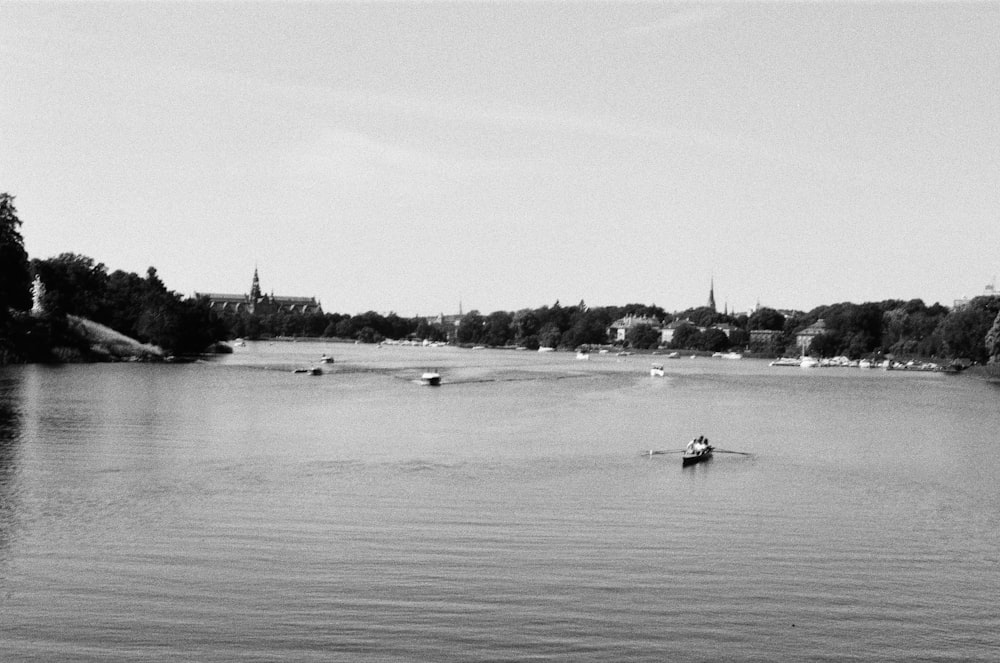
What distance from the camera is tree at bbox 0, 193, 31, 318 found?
99312 millimetres

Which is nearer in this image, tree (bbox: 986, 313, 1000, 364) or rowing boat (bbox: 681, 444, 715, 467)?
rowing boat (bbox: 681, 444, 715, 467)

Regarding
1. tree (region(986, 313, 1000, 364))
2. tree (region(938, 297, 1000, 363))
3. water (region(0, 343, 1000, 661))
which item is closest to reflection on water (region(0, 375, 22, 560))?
water (region(0, 343, 1000, 661))

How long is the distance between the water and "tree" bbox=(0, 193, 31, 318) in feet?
139

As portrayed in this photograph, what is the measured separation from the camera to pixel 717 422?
234 feet

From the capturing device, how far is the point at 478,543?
1113 inches

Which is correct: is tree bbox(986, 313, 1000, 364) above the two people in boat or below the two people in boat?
above

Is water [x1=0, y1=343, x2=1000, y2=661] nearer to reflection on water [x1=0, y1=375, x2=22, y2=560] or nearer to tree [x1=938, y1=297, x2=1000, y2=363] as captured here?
reflection on water [x1=0, y1=375, x2=22, y2=560]

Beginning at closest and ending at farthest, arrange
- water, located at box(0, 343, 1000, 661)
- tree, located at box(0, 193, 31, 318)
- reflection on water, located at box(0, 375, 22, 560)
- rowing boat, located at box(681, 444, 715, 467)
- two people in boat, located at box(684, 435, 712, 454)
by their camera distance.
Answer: water, located at box(0, 343, 1000, 661), reflection on water, located at box(0, 375, 22, 560), rowing boat, located at box(681, 444, 715, 467), two people in boat, located at box(684, 435, 712, 454), tree, located at box(0, 193, 31, 318)

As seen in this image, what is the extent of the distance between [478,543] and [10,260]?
280 feet

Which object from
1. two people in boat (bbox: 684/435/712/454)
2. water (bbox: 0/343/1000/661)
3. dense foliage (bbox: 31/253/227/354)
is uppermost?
dense foliage (bbox: 31/253/227/354)

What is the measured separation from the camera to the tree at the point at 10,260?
326 ft

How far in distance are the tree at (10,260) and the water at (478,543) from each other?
42.4 meters

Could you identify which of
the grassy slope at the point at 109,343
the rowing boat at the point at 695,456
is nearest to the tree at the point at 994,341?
the rowing boat at the point at 695,456

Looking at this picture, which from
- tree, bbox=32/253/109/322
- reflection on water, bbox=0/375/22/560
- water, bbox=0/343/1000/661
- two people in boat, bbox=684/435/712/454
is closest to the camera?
water, bbox=0/343/1000/661
